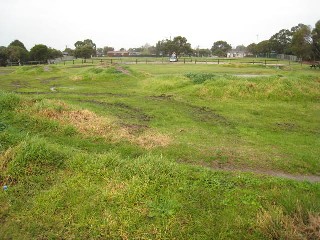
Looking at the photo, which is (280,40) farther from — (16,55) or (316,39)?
(16,55)

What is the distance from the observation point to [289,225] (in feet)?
14.9

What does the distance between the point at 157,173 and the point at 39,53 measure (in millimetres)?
→ 60524

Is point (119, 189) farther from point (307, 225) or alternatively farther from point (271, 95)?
point (271, 95)

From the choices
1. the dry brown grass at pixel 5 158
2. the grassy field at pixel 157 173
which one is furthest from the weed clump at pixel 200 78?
the dry brown grass at pixel 5 158

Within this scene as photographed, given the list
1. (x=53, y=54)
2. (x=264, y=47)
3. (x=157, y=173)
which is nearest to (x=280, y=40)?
(x=264, y=47)

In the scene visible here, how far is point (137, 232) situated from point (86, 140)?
5.22 m

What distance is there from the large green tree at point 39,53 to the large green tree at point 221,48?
7058 centimetres

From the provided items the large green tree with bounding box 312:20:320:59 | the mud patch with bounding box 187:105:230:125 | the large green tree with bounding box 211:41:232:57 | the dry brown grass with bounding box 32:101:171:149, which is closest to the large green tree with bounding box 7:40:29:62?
the dry brown grass with bounding box 32:101:171:149

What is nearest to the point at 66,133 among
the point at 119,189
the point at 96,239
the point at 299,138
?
the point at 119,189

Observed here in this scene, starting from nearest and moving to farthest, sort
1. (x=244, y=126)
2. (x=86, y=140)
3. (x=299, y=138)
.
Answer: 1. (x=86, y=140)
2. (x=299, y=138)
3. (x=244, y=126)

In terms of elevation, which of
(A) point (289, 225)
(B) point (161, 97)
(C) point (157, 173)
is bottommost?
(A) point (289, 225)

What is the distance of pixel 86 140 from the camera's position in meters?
9.36

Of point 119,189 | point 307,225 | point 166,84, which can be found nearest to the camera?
point 307,225

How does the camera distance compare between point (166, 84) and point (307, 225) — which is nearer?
point (307, 225)
